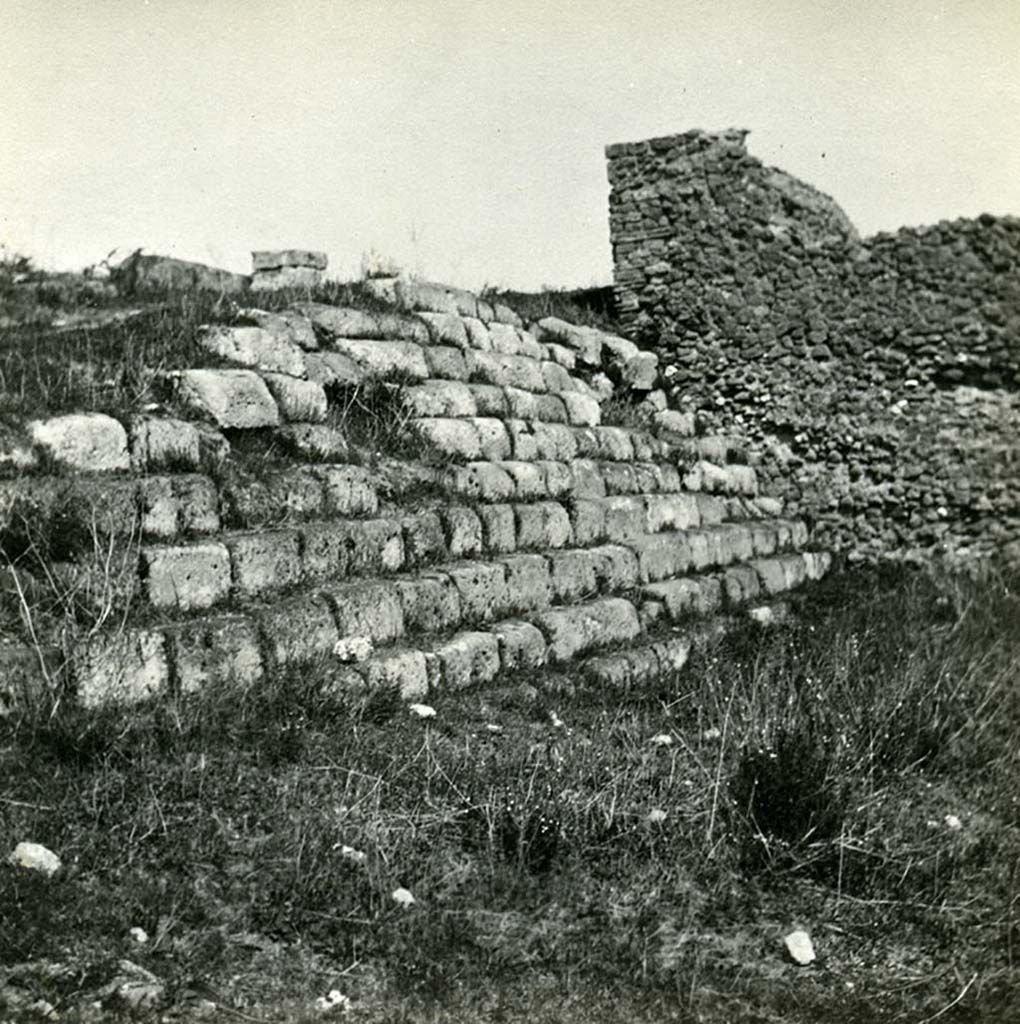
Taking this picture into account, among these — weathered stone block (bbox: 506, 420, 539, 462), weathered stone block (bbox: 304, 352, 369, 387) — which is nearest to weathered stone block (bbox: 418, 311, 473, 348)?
weathered stone block (bbox: 506, 420, 539, 462)

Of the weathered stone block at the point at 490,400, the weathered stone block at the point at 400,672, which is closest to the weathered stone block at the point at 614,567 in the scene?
the weathered stone block at the point at 490,400

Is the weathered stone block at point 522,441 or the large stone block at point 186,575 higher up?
the weathered stone block at point 522,441

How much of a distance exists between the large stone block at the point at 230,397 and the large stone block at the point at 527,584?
4.93ft

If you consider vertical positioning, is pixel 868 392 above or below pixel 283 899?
above

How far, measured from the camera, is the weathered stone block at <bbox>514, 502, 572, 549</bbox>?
6.60 m

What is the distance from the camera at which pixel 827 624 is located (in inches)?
290

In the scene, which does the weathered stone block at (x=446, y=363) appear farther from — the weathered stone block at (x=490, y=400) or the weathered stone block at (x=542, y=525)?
the weathered stone block at (x=542, y=525)

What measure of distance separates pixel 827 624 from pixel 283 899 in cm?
486

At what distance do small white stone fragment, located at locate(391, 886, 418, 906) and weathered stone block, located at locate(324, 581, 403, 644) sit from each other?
1.77 meters

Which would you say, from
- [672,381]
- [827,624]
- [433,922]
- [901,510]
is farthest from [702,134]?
[433,922]

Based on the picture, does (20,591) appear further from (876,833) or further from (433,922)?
(876,833)

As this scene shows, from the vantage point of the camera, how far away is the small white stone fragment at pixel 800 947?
11.3 feet

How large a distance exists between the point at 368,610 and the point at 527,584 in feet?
4.15

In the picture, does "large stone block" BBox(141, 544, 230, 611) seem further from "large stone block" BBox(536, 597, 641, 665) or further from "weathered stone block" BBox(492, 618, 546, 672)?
"large stone block" BBox(536, 597, 641, 665)
